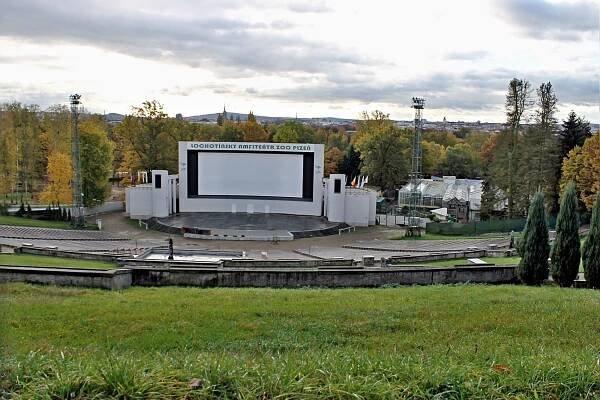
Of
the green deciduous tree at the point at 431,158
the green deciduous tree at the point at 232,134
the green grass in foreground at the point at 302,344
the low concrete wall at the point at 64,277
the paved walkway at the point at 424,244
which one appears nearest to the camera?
the green grass in foreground at the point at 302,344

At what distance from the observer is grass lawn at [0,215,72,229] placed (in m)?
33.1

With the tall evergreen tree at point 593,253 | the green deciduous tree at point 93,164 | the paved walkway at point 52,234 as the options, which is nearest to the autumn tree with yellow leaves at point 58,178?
the green deciduous tree at point 93,164

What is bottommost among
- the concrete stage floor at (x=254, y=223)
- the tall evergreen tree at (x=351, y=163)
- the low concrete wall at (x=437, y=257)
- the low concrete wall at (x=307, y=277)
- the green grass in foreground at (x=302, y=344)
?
the concrete stage floor at (x=254, y=223)

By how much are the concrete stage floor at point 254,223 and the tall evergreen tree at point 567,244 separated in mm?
19590

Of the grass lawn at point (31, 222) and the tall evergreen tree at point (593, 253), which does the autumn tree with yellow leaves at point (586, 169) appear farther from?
the grass lawn at point (31, 222)

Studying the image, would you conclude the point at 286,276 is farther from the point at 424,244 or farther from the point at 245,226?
the point at 245,226

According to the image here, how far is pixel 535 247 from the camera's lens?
14.7 meters

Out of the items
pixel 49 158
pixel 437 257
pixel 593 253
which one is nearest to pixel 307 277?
pixel 593 253

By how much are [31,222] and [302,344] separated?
106 ft

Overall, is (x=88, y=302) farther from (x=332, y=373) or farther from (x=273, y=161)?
(x=273, y=161)

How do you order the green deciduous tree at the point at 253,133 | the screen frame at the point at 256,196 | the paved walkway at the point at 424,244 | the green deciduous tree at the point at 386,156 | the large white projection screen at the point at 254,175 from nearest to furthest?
the paved walkway at the point at 424,244
the screen frame at the point at 256,196
the large white projection screen at the point at 254,175
the green deciduous tree at the point at 386,156
the green deciduous tree at the point at 253,133

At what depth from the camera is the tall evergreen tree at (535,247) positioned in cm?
1477

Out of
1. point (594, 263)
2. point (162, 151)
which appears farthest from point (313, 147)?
point (594, 263)

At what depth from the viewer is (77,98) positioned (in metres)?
34.1
